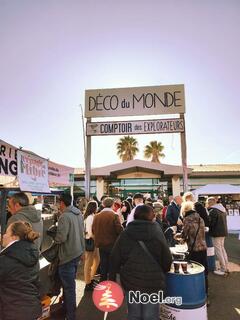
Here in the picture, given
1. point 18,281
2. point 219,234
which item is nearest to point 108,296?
point 18,281

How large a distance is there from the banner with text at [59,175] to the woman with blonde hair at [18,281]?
2401 millimetres

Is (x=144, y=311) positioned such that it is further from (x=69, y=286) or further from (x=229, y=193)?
(x=229, y=193)

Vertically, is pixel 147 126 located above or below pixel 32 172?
above

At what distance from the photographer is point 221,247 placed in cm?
699

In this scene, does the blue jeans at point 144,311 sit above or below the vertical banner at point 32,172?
below

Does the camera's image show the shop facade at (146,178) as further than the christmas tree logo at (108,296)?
Yes

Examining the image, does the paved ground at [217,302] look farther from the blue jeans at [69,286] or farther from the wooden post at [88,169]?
the wooden post at [88,169]

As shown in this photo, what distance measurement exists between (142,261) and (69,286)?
164 centimetres

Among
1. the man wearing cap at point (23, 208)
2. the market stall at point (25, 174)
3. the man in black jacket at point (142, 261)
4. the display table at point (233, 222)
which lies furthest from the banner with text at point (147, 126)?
the display table at point (233, 222)

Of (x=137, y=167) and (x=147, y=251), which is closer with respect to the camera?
(x=147, y=251)

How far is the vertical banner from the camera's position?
4039mm

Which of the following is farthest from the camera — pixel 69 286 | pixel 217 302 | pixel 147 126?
pixel 147 126

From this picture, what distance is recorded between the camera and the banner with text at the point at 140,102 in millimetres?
9148

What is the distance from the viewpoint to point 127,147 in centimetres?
3656
